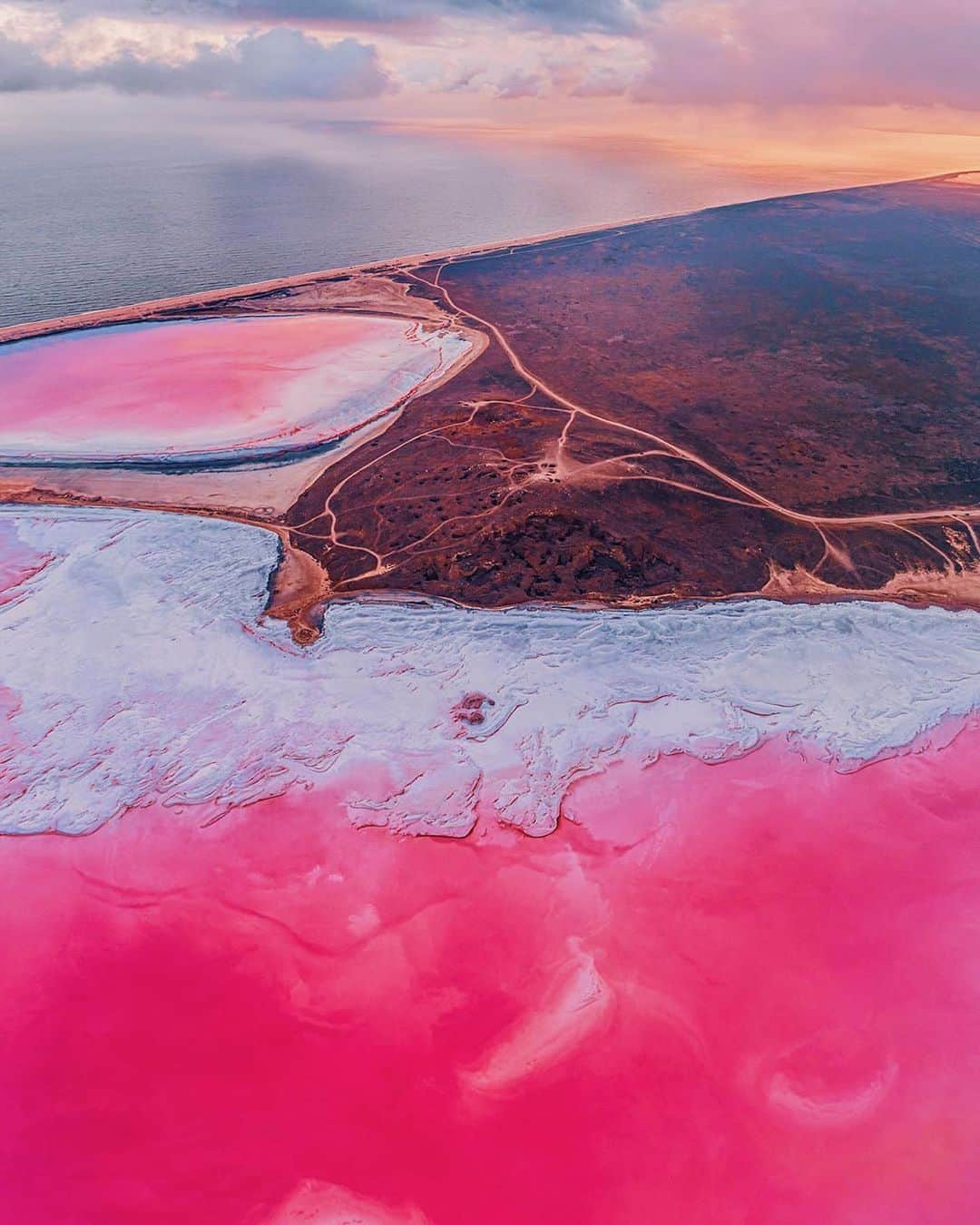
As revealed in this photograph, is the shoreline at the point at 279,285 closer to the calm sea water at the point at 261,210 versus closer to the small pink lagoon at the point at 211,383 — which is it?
the small pink lagoon at the point at 211,383

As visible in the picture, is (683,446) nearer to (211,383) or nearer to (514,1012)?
(514,1012)

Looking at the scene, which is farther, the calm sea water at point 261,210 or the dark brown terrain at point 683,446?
the calm sea water at point 261,210

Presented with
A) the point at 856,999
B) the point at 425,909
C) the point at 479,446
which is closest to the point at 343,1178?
the point at 425,909

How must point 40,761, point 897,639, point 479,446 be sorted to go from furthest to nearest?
point 479,446 → point 897,639 → point 40,761

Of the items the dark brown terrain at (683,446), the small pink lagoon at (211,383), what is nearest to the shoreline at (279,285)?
the small pink lagoon at (211,383)

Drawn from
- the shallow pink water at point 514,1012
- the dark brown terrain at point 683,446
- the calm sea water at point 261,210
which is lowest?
the shallow pink water at point 514,1012

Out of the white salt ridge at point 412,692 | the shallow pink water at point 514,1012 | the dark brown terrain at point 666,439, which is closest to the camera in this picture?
the shallow pink water at point 514,1012

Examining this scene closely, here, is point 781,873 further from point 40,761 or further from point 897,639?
point 40,761
